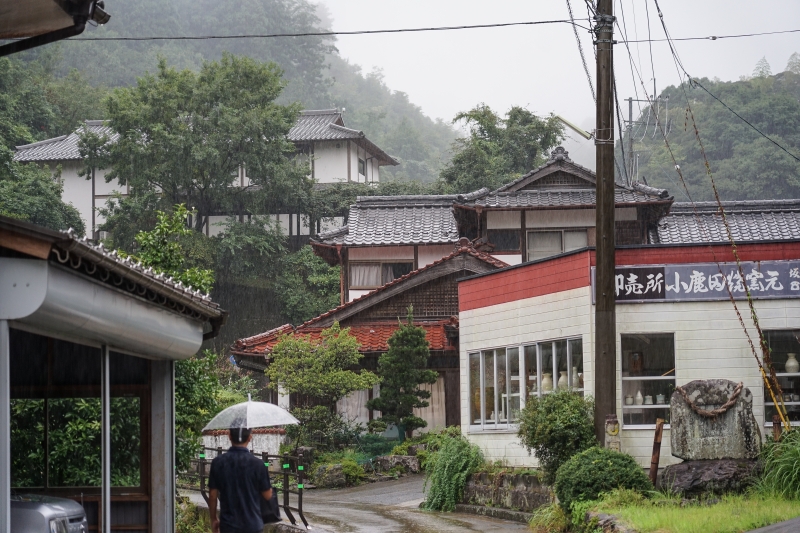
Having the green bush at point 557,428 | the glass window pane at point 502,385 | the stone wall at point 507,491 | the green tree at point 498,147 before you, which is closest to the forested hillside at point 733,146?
the green tree at point 498,147

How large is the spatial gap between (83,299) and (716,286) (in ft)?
37.7

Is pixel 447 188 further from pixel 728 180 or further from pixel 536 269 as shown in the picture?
pixel 536 269

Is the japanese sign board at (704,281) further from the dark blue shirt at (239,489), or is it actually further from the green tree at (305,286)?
the green tree at (305,286)

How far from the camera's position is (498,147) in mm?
48031

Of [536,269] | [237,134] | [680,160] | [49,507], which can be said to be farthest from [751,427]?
[680,160]

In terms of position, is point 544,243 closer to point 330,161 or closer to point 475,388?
point 475,388

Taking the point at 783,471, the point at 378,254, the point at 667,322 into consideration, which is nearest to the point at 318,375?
the point at 378,254

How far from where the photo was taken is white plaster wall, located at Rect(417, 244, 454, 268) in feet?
117

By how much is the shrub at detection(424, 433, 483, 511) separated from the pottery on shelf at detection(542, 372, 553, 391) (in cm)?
233

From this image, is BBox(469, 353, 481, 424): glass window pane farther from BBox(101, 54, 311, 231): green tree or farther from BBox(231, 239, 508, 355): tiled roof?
BBox(101, 54, 311, 231): green tree

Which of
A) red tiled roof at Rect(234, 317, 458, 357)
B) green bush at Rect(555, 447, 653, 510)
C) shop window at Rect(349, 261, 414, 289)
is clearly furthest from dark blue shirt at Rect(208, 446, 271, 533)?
shop window at Rect(349, 261, 414, 289)

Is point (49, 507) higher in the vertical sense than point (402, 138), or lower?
lower

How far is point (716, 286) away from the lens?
629 inches

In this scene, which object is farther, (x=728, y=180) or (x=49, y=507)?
(x=728, y=180)
